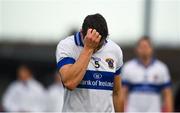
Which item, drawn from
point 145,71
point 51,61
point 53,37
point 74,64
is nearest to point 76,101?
point 74,64

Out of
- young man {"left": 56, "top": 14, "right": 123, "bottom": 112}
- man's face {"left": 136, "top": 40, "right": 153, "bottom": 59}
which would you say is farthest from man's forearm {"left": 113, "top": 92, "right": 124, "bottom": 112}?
man's face {"left": 136, "top": 40, "right": 153, "bottom": 59}

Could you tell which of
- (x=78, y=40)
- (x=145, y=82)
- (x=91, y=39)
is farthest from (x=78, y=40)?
(x=145, y=82)

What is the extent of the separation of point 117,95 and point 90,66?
1.96 ft

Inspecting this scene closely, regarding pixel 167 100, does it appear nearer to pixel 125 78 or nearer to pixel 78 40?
pixel 125 78

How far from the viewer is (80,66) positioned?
7676 millimetres

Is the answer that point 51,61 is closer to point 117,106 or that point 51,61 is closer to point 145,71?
point 145,71

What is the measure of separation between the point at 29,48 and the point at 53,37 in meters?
0.98

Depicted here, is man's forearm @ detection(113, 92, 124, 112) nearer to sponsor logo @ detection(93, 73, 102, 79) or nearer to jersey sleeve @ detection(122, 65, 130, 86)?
sponsor logo @ detection(93, 73, 102, 79)

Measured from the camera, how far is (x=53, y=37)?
2130 centimetres

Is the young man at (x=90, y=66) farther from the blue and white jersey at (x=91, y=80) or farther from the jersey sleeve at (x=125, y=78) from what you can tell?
the jersey sleeve at (x=125, y=78)

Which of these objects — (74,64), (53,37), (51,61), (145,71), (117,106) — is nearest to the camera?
(74,64)

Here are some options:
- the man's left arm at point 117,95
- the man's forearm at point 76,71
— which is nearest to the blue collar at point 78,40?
the man's forearm at point 76,71

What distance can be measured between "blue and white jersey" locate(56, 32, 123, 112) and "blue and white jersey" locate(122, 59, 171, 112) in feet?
17.2

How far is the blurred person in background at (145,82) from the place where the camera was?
1334 cm
